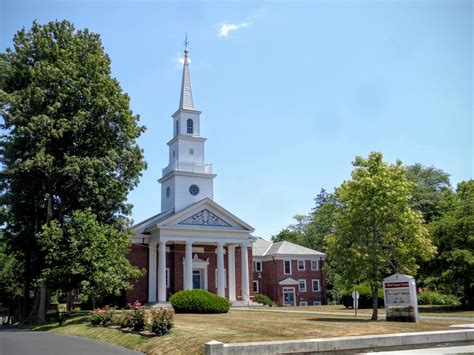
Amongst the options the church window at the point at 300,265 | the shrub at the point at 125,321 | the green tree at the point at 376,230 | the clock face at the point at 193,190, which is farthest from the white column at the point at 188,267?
the shrub at the point at 125,321

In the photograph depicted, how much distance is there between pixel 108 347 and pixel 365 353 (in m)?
8.38

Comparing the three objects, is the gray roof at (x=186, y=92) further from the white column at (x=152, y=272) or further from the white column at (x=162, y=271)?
the white column at (x=162, y=271)

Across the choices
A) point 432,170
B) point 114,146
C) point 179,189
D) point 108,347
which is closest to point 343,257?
point 108,347

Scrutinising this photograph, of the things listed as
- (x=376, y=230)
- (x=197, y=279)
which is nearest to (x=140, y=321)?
(x=376, y=230)

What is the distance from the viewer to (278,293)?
5116 centimetres

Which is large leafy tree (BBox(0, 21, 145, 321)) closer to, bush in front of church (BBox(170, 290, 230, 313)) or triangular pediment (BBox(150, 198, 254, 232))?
bush in front of church (BBox(170, 290, 230, 313))

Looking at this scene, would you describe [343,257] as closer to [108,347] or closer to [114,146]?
[108,347]

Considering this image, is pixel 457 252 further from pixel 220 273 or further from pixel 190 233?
pixel 190 233

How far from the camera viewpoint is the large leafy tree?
27.0m

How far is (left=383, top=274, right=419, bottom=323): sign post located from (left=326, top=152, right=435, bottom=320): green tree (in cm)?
74

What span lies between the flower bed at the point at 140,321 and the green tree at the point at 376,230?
10.2 meters

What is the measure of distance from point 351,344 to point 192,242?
99.8 ft

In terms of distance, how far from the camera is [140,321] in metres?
18.0

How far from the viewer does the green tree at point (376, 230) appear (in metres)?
23.1
